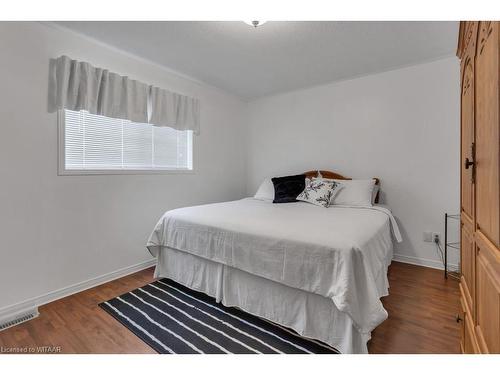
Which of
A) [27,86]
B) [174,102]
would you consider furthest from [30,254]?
[174,102]

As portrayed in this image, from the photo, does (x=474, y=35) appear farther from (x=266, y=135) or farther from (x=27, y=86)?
(x=266, y=135)

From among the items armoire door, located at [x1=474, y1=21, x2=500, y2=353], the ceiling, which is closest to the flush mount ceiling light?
the ceiling

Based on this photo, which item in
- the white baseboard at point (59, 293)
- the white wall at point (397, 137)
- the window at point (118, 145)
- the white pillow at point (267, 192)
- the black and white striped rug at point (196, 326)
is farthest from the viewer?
the white pillow at point (267, 192)

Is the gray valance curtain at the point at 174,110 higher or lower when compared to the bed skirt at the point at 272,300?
higher

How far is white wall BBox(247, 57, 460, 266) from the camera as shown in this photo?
2.66 meters

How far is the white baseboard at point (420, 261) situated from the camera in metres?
2.73

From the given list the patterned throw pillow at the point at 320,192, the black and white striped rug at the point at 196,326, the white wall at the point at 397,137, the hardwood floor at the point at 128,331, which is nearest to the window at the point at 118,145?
the hardwood floor at the point at 128,331

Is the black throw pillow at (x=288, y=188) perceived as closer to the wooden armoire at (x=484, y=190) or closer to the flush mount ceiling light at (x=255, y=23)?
the flush mount ceiling light at (x=255, y=23)

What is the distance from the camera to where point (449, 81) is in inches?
103

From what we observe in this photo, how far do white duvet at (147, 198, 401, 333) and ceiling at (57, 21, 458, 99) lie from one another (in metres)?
1.58

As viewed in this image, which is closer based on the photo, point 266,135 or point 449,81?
point 449,81

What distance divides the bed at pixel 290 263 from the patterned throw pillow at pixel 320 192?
375mm

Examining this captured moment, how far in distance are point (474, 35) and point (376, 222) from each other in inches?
54.1
